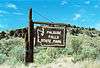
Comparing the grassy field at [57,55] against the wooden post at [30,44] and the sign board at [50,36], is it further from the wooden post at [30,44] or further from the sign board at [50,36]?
the sign board at [50,36]

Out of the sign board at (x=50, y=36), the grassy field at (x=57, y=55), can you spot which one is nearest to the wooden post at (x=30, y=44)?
the sign board at (x=50, y=36)

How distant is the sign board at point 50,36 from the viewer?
21094 millimetres

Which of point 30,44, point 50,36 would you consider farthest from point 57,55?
point 30,44

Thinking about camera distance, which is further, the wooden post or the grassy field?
the grassy field

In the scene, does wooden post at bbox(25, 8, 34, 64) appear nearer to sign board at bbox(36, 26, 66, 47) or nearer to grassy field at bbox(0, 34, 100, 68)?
sign board at bbox(36, 26, 66, 47)

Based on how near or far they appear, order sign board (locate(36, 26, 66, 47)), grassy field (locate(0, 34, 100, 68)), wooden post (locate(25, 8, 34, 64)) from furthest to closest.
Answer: grassy field (locate(0, 34, 100, 68))
sign board (locate(36, 26, 66, 47))
wooden post (locate(25, 8, 34, 64))

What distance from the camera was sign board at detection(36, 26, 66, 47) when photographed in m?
21.1

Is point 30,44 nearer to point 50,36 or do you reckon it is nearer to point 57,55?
point 50,36

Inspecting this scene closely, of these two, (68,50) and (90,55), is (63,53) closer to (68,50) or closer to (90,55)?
(68,50)

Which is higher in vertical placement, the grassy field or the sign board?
the sign board

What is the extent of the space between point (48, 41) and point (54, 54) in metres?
5.28

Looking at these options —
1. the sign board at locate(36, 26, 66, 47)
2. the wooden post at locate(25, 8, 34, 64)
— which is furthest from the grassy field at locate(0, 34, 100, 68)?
the sign board at locate(36, 26, 66, 47)

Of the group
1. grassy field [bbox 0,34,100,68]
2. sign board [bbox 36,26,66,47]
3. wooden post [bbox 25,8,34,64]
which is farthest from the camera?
grassy field [bbox 0,34,100,68]

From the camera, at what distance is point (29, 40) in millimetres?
20984
